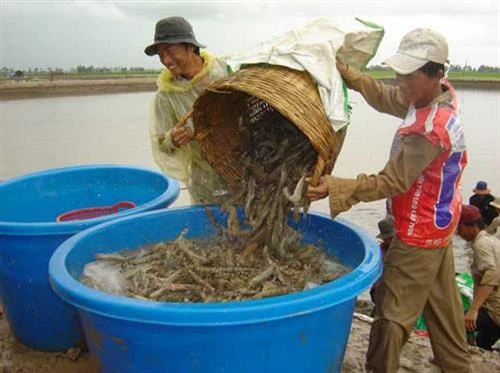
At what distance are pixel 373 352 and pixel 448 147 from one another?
49.7 inches

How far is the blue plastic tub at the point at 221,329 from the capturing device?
6.68 ft

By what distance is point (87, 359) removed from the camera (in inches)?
142

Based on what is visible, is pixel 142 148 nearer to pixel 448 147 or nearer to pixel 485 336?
pixel 485 336

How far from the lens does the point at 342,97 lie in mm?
2850

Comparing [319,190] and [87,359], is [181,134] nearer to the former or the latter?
[319,190]

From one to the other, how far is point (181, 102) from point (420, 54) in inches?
63.0

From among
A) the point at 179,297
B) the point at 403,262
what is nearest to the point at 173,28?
the point at 179,297

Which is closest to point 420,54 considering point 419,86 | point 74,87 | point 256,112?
point 419,86

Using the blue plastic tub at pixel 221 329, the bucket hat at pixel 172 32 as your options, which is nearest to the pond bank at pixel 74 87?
the bucket hat at pixel 172 32

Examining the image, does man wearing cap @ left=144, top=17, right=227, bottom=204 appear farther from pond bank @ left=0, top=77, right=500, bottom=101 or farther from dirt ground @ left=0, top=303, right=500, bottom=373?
pond bank @ left=0, top=77, right=500, bottom=101

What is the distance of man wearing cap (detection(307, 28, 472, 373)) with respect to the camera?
2699mm

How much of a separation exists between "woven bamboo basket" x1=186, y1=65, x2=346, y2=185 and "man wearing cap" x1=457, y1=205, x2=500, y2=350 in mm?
1822

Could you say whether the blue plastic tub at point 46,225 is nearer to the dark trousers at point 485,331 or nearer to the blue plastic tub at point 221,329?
the blue plastic tub at point 221,329

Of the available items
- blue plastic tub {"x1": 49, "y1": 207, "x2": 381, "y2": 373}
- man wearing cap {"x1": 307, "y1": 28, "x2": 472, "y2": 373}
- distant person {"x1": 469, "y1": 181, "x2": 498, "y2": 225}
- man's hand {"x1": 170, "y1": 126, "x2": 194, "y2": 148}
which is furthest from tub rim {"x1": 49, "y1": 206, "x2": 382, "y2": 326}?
distant person {"x1": 469, "y1": 181, "x2": 498, "y2": 225}
